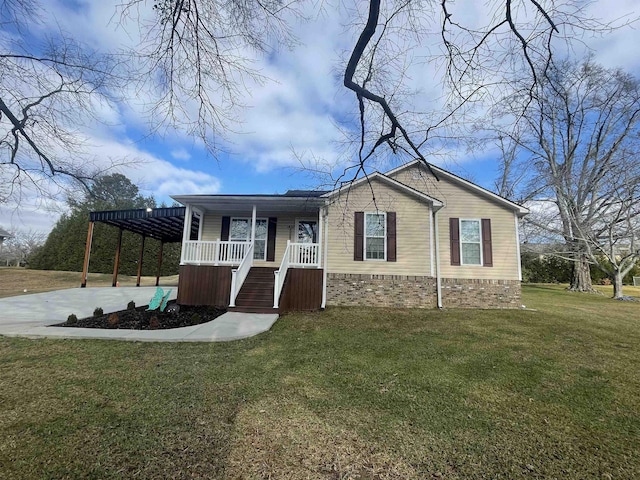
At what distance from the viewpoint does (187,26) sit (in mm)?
3566

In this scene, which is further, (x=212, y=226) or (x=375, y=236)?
(x=212, y=226)

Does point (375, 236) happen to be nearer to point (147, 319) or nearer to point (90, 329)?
point (147, 319)

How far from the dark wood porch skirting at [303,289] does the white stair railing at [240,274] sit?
54.8 inches

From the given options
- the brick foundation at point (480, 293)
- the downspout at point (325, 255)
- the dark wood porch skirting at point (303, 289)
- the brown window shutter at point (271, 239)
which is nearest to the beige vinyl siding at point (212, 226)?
the brown window shutter at point (271, 239)

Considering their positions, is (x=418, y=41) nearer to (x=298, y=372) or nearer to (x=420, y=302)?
(x=298, y=372)

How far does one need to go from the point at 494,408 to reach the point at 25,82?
8.43m

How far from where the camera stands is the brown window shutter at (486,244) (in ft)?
34.1

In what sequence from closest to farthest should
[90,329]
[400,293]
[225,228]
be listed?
1. [90,329]
2. [400,293]
3. [225,228]

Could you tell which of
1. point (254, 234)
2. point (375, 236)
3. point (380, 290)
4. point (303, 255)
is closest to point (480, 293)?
point (380, 290)

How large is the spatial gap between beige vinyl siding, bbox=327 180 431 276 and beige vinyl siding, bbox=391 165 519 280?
0.88 meters

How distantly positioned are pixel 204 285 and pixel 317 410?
7379mm

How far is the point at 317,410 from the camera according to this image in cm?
312

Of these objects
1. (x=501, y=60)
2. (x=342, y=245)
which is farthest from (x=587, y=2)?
(x=342, y=245)

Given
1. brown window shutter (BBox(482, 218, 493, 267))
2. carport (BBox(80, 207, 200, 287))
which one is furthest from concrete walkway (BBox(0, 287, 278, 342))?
brown window shutter (BBox(482, 218, 493, 267))
